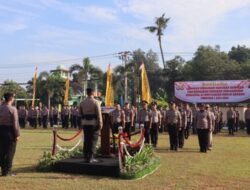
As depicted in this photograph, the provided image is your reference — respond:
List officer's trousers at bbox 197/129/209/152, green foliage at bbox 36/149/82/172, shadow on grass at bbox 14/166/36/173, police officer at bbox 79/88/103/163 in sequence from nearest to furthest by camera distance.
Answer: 1. police officer at bbox 79/88/103/163
2. shadow on grass at bbox 14/166/36/173
3. green foliage at bbox 36/149/82/172
4. officer's trousers at bbox 197/129/209/152

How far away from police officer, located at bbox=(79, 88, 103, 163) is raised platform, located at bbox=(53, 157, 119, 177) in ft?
0.85

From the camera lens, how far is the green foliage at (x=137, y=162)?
9.05 meters

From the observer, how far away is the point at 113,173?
925cm

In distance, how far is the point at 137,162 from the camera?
947cm

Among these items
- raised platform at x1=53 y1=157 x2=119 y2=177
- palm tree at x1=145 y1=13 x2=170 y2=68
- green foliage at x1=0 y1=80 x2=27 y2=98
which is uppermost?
palm tree at x1=145 y1=13 x2=170 y2=68

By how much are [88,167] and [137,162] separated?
112 cm

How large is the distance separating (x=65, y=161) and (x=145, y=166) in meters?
1.90

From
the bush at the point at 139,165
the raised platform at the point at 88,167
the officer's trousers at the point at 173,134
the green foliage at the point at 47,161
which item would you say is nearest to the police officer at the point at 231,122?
the officer's trousers at the point at 173,134

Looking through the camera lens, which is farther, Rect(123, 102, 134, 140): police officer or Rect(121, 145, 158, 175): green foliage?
Rect(123, 102, 134, 140): police officer

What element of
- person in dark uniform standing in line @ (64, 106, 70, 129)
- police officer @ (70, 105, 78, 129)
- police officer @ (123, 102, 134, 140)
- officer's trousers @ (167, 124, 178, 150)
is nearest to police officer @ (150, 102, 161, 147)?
officer's trousers @ (167, 124, 178, 150)

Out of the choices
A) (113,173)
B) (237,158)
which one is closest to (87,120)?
(113,173)

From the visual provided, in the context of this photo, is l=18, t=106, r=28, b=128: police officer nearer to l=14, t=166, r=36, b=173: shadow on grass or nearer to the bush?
l=14, t=166, r=36, b=173: shadow on grass

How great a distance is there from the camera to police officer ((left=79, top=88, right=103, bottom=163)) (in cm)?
961

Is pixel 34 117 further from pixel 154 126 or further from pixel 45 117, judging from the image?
pixel 154 126
